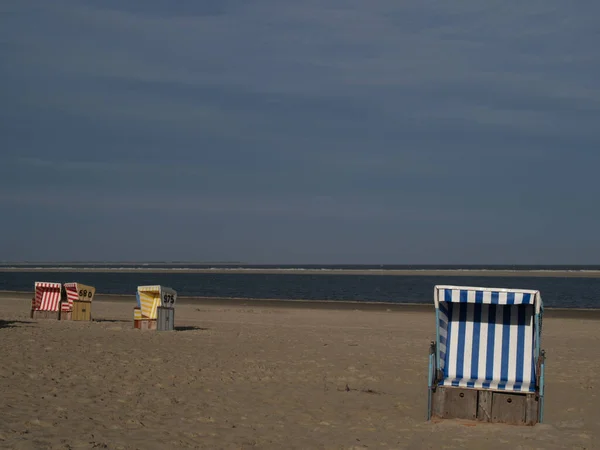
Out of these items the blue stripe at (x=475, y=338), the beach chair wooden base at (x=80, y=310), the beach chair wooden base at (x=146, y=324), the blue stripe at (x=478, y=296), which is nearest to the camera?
the blue stripe at (x=478, y=296)

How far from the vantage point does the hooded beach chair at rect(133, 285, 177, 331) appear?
16.9 m

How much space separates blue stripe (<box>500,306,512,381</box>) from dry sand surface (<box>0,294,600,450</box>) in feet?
2.13

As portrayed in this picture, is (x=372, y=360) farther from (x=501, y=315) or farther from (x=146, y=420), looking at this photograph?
(x=146, y=420)

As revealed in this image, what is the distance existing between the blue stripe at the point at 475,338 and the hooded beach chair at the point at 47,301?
1440cm

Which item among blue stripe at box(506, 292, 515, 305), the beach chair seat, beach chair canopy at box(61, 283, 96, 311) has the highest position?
blue stripe at box(506, 292, 515, 305)

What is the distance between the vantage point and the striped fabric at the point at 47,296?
20.1m

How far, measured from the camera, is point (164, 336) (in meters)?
15.4

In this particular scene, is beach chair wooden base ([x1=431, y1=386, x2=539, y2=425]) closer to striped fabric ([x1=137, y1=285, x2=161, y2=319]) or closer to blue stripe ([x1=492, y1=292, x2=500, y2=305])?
blue stripe ([x1=492, y1=292, x2=500, y2=305])

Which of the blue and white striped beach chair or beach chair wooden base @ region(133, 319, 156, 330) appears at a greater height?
the blue and white striped beach chair

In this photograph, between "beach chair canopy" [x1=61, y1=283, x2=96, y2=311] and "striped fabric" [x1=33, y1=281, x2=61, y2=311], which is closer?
"beach chair canopy" [x1=61, y1=283, x2=96, y2=311]

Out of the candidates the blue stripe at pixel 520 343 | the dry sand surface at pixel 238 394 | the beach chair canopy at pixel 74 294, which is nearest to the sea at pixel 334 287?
the beach chair canopy at pixel 74 294

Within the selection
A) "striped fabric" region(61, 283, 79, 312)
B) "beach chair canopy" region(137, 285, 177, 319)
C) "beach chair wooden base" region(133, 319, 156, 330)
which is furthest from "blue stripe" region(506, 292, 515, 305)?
"striped fabric" region(61, 283, 79, 312)

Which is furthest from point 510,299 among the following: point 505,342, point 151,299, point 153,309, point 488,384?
point 151,299

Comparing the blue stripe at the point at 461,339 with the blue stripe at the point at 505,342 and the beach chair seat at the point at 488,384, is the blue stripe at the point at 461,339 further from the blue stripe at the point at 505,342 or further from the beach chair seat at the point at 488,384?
the blue stripe at the point at 505,342
